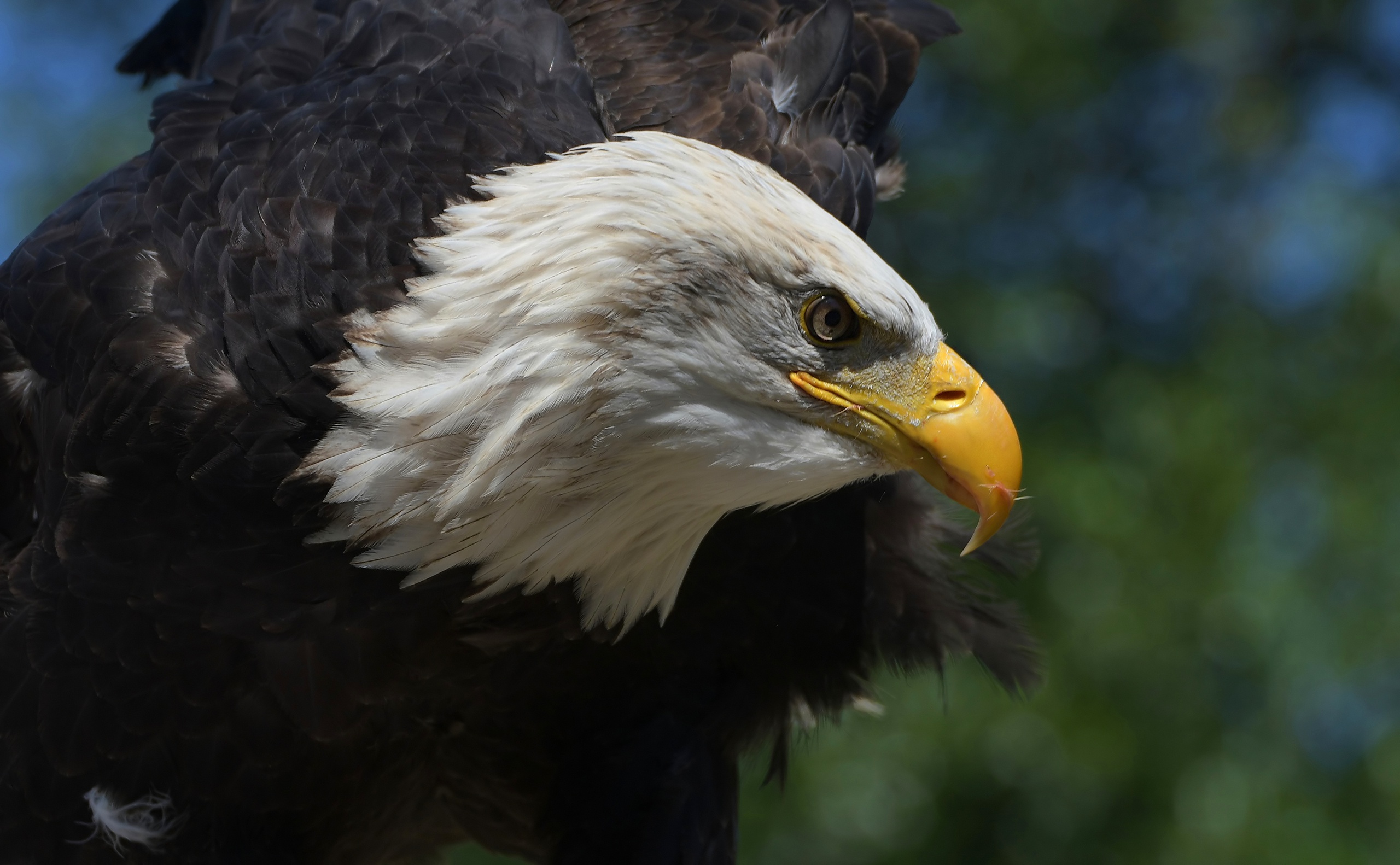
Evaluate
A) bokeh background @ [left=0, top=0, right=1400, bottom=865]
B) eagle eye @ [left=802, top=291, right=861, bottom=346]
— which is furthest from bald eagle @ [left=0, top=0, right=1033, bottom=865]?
bokeh background @ [left=0, top=0, right=1400, bottom=865]

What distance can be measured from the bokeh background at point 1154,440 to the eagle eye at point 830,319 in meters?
3.60

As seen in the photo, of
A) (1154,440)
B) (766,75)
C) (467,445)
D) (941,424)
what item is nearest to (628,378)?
(467,445)

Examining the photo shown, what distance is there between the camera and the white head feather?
2314 mm

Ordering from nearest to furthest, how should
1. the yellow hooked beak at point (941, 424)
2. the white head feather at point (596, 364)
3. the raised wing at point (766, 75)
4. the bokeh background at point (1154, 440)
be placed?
the white head feather at point (596, 364), the yellow hooked beak at point (941, 424), the raised wing at point (766, 75), the bokeh background at point (1154, 440)

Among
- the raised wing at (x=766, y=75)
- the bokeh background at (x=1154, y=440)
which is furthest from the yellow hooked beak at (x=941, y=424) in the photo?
the bokeh background at (x=1154, y=440)

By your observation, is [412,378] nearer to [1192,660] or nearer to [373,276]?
[373,276]

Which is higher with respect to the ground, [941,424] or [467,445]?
[467,445]

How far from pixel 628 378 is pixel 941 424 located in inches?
21.1

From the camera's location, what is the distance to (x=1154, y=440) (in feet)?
23.7

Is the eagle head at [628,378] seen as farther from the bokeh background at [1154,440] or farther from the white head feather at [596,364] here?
the bokeh background at [1154,440]

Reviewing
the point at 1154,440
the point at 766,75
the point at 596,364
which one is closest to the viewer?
the point at 596,364

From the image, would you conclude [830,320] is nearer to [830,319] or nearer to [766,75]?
[830,319]

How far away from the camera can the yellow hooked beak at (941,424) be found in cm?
242

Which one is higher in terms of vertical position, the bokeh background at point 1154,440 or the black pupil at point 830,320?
the black pupil at point 830,320
